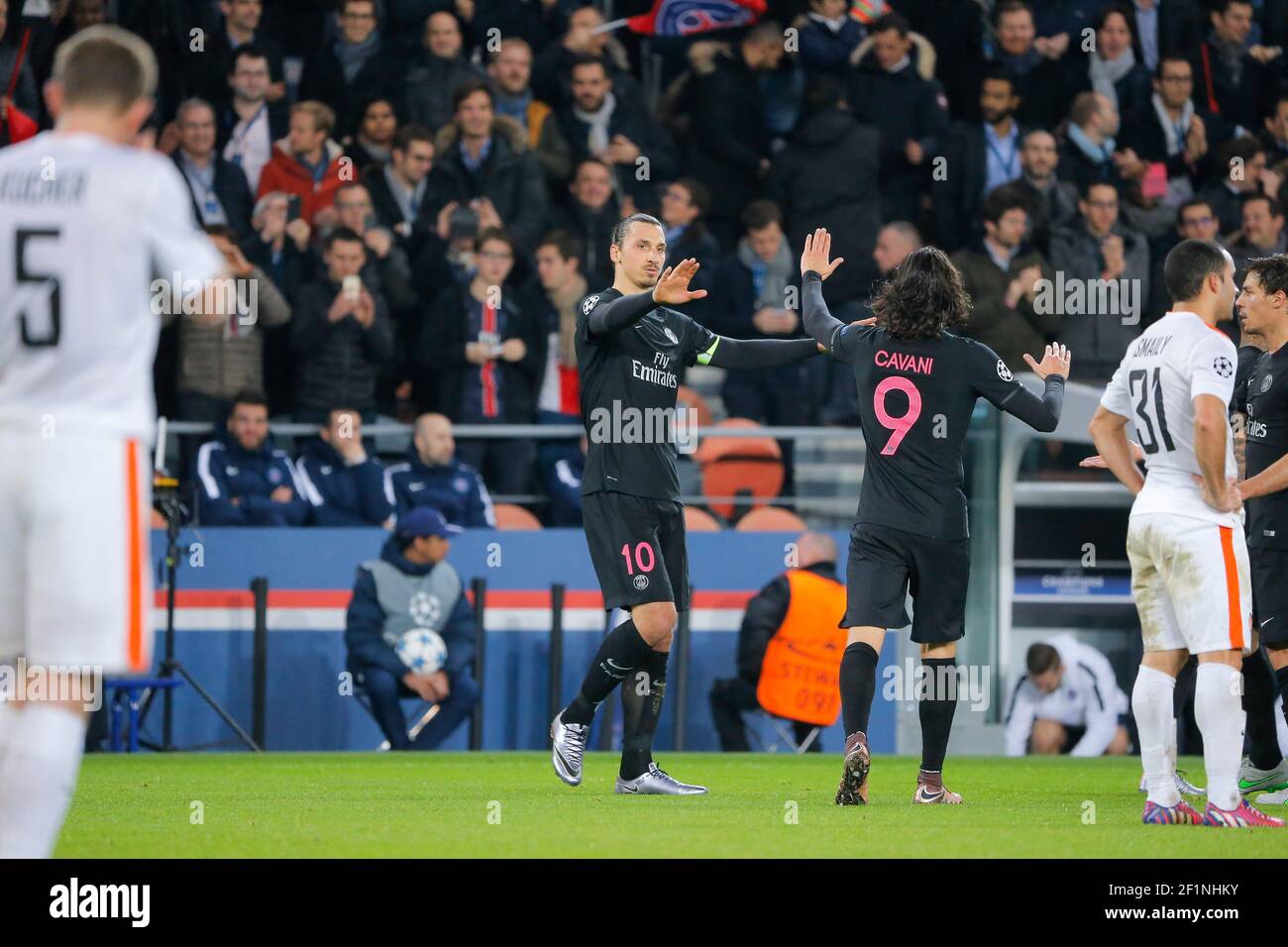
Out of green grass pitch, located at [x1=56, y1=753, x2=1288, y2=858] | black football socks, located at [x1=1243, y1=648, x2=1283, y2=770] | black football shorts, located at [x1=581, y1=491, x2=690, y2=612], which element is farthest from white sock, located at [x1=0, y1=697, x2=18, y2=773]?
black football socks, located at [x1=1243, y1=648, x2=1283, y2=770]

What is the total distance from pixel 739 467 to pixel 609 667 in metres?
5.86

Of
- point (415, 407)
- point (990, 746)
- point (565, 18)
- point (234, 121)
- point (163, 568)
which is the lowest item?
point (990, 746)

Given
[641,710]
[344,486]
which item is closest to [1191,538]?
[641,710]

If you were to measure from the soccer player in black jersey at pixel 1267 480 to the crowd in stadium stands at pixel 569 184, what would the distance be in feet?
18.3

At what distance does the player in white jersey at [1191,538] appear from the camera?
7.14 meters

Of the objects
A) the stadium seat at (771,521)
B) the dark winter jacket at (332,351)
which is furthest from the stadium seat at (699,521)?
the dark winter jacket at (332,351)

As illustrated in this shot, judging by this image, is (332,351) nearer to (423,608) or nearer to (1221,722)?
(423,608)

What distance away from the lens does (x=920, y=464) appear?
8039 millimetres

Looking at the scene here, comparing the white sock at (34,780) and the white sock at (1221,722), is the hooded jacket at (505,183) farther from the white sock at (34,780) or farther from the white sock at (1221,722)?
the white sock at (34,780)

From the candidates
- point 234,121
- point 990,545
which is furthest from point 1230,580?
point 234,121

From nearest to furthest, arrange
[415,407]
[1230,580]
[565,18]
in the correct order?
[1230,580]
[415,407]
[565,18]

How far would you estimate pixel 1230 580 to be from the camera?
718 centimetres
